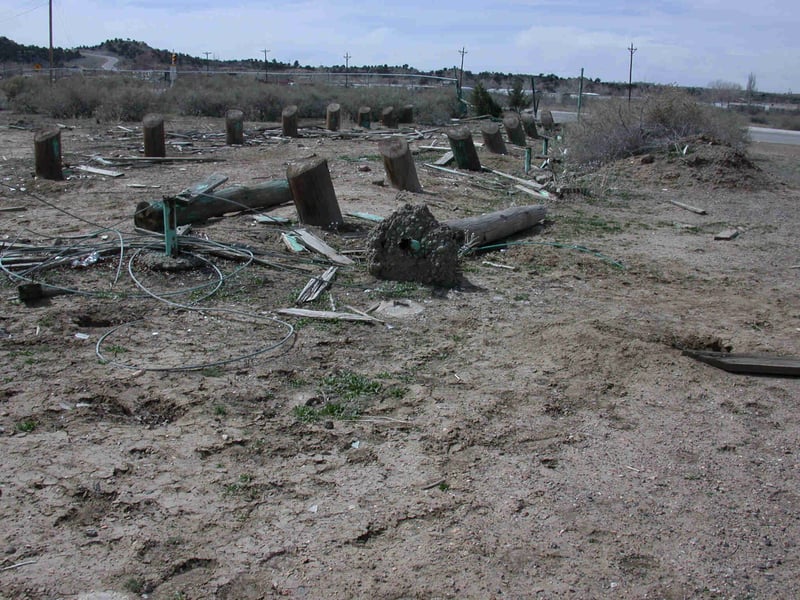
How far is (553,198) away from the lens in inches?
517

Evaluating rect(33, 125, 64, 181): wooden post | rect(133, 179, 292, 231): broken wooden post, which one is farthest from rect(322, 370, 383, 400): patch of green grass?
rect(33, 125, 64, 181): wooden post

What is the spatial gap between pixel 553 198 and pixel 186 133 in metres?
11.0

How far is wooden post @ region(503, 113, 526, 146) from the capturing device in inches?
837

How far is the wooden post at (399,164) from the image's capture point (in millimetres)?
11969

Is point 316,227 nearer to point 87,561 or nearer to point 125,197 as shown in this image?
point 125,197

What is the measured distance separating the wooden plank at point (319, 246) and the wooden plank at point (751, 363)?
12.0 feet

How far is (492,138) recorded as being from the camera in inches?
733

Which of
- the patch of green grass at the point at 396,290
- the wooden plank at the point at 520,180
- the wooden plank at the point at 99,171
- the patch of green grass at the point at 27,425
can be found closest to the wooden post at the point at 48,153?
the wooden plank at the point at 99,171

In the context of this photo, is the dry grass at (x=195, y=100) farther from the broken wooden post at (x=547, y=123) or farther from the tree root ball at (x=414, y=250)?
the tree root ball at (x=414, y=250)

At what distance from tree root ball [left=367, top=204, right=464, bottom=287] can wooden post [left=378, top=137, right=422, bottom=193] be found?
423 centimetres

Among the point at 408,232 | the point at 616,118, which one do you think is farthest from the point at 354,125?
the point at 408,232

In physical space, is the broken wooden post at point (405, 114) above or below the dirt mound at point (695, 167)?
above

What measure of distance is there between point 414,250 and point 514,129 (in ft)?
47.6

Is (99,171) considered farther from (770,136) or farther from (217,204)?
(770,136)
